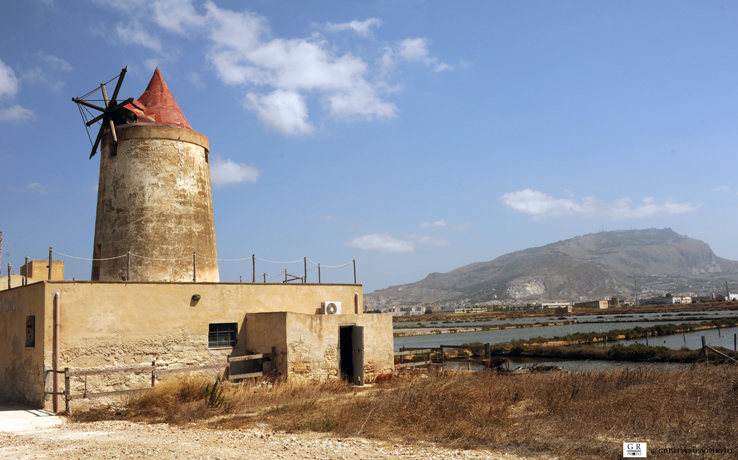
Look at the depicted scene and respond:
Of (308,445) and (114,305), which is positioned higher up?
(114,305)

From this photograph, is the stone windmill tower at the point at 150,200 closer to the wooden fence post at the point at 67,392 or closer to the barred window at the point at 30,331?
the barred window at the point at 30,331

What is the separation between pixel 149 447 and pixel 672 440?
859 cm

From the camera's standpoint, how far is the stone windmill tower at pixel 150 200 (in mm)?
17922

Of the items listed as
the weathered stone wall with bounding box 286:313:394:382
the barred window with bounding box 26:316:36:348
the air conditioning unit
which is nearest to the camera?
the barred window with bounding box 26:316:36:348

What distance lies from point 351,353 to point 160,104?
1187 centimetres

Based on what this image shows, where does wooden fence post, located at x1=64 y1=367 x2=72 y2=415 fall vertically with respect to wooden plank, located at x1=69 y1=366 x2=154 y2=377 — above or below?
below

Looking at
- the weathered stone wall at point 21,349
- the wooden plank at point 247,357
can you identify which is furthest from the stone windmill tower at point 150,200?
the wooden plank at point 247,357

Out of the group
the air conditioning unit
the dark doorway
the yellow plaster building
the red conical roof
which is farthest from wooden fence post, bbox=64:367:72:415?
the red conical roof

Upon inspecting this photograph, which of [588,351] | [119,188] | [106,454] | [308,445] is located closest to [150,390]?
[106,454]

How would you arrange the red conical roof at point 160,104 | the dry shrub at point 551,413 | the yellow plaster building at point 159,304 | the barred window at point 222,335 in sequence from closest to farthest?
the dry shrub at point 551,413, the yellow plaster building at point 159,304, the barred window at point 222,335, the red conical roof at point 160,104

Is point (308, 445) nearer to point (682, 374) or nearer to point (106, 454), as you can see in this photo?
point (106, 454)

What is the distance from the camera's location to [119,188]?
18391 mm

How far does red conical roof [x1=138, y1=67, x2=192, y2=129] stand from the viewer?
64.9ft

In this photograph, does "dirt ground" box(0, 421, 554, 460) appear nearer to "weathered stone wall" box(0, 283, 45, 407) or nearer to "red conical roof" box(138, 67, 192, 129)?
"weathered stone wall" box(0, 283, 45, 407)
